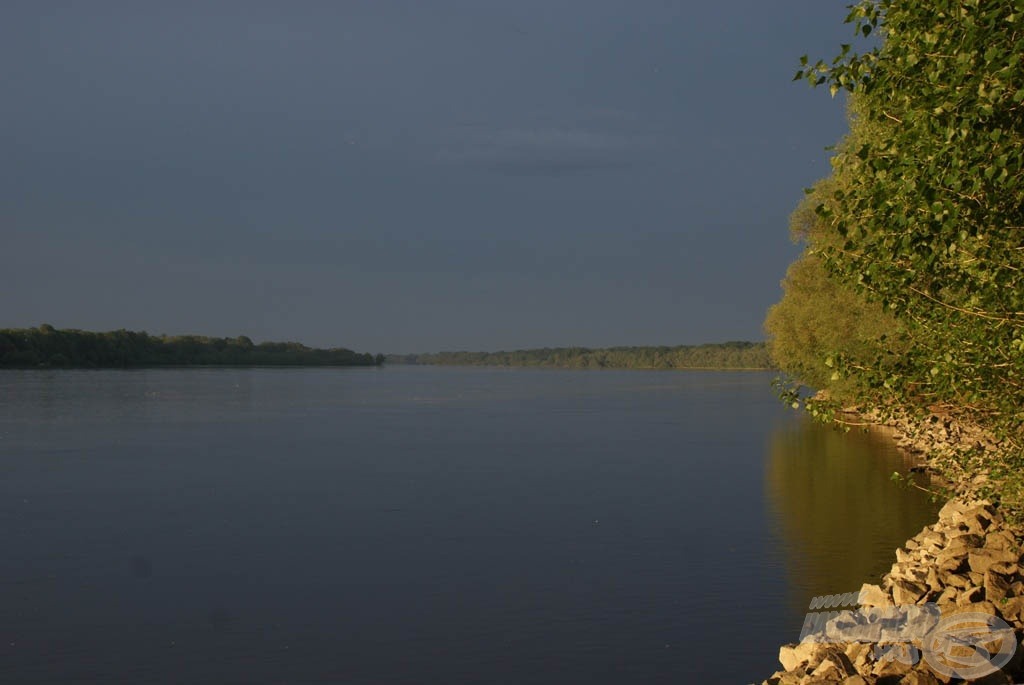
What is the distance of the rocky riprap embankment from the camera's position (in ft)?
36.6

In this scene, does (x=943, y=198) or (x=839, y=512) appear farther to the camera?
(x=839, y=512)

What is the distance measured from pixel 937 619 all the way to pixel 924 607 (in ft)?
2.67

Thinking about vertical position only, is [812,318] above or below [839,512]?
above

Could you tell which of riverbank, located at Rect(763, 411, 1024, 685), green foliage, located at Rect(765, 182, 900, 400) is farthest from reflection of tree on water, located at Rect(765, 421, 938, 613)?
green foliage, located at Rect(765, 182, 900, 400)

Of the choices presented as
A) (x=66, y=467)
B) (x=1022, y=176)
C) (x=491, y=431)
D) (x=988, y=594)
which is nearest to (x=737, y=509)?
(x=988, y=594)

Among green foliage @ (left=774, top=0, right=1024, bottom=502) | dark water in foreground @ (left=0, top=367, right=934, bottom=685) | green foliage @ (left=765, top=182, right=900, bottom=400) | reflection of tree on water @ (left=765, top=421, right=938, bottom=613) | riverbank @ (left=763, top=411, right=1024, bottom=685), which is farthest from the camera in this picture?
green foliage @ (left=765, top=182, right=900, bottom=400)

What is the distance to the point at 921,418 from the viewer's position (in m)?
15.0

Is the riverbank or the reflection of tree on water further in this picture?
the reflection of tree on water

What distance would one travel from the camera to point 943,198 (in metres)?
9.71

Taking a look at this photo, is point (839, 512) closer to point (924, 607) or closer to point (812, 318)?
point (924, 607)

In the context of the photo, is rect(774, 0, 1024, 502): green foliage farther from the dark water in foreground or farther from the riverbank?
the dark water in foreground

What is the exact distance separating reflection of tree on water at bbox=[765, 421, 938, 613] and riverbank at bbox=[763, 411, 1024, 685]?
1838 millimetres

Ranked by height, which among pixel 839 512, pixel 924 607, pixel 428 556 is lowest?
pixel 428 556

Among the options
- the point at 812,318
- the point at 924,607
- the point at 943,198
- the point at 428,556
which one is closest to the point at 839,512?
the point at 428,556
